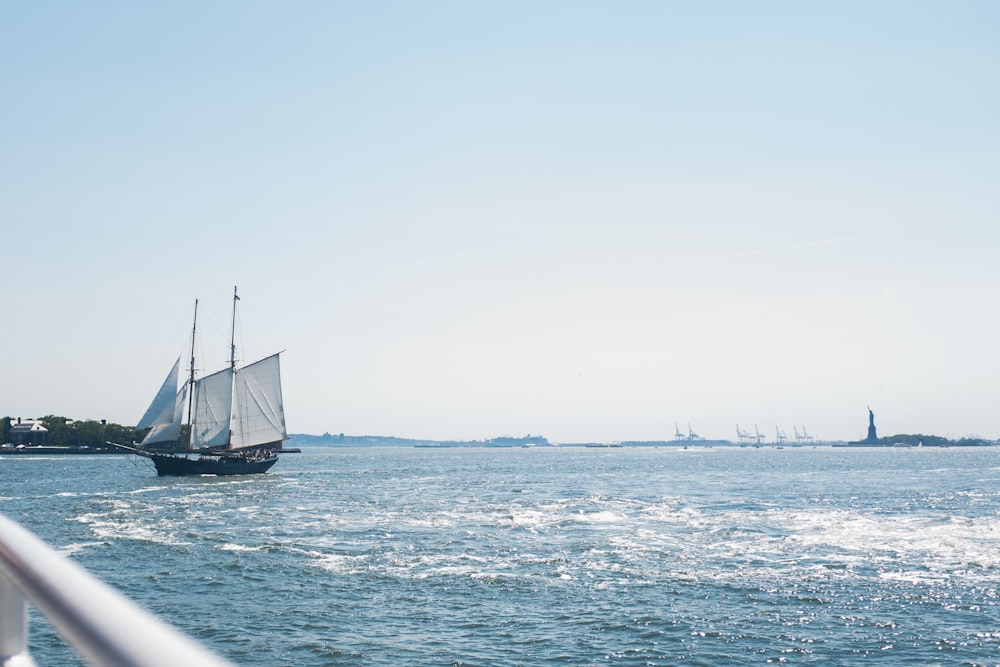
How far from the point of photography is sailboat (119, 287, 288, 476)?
96.0m

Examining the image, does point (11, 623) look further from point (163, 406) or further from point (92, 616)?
point (163, 406)

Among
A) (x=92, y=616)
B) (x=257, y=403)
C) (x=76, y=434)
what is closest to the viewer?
(x=92, y=616)

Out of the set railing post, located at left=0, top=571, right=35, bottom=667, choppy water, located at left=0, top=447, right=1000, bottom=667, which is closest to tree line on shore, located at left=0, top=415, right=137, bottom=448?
choppy water, located at left=0, top=447, right=1000, bottom=667

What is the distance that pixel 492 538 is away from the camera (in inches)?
1484

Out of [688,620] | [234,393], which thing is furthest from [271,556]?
[234,393]

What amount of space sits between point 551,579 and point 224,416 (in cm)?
7901

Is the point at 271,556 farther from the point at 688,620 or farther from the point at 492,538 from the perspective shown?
the point at 688,620

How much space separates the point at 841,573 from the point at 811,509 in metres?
25.9

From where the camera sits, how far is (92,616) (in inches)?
65.5

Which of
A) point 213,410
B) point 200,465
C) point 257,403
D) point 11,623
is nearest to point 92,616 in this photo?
point 11,623

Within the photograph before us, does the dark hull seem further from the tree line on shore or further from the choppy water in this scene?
the tree line on shore

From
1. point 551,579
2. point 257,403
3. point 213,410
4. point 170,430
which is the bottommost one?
point 551,579

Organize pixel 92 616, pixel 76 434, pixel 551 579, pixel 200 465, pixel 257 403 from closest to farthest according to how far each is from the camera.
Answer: pixel 92 616 → pixel 551 579 → pixel 200 465 → pixel 257 403 → pixel 76 434

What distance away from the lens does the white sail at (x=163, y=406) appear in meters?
95.2
